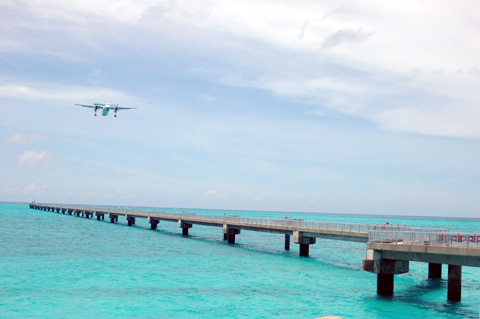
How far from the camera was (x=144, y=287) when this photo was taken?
33.0 metres

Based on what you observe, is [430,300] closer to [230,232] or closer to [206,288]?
[206,288]

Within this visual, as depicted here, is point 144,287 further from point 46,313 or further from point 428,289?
point 428,289

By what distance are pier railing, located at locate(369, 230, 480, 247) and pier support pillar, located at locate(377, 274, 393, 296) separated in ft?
8.51

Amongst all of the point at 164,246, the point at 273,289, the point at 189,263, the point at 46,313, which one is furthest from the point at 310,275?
the point at 164,246

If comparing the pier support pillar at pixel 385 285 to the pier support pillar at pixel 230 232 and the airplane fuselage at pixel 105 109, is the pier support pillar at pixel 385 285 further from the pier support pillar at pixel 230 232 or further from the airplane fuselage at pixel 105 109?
the airplane fuselage at pixel 105 109

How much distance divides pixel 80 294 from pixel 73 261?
17.3 meters

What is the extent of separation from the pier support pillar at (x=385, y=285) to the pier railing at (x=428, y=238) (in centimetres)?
259

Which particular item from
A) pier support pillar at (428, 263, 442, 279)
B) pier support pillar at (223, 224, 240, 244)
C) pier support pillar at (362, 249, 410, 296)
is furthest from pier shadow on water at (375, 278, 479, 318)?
pier support pillar at (223, 224, 240, 244)

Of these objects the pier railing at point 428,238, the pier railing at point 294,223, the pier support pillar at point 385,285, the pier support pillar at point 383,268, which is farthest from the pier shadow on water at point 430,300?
the pier railing at point 294,223

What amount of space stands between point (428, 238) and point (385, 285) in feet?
15.4

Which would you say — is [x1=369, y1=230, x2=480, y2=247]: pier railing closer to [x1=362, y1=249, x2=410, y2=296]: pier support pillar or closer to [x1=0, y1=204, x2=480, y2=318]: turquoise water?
[x1=362, y1=249, x2=410, y2=296]: pier support pillar

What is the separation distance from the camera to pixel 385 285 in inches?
1235

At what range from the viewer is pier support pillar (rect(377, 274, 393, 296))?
1233 inches

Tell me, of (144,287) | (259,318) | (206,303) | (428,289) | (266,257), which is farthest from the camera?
(266,257)
